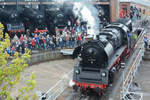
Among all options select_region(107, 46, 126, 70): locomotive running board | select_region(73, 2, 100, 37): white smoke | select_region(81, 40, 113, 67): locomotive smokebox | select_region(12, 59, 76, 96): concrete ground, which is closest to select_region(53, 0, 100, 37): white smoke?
select_region(73, 2, 100, 37): white smoke

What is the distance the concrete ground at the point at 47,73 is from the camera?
1249 cm

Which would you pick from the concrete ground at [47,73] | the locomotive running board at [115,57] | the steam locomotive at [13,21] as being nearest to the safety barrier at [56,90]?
the concrete ground at [47,73]

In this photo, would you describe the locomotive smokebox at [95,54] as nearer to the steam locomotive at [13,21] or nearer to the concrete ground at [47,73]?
the concrete ground at [47,73]

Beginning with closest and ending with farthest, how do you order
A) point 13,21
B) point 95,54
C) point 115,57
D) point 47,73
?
point 95,54 → point 115,57 → point 47,73 → point 13,21

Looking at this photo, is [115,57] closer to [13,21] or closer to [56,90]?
[56,90]

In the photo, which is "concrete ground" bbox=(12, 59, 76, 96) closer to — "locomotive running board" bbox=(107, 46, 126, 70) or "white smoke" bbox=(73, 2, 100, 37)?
"locomotive running board" bbox=(107, 46, 126, 70)

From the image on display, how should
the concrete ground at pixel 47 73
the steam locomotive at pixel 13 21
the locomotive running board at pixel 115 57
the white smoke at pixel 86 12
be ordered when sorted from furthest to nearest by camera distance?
the steam locomotive at pixel 13 21 → the white smoke at pixel 86 12 → the concrete ground at pixel 47 73 → the locomotive running board at pixel 115 57

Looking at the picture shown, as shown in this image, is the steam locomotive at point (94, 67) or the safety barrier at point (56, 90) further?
the steam locomotive at point (94, 67)

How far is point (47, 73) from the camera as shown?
14.3 meters

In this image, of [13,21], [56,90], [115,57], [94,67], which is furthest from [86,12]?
[56,90]

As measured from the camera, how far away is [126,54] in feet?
48.9

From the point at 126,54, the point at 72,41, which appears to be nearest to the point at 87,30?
the point at 72,41

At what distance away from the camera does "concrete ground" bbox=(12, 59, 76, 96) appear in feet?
41.0

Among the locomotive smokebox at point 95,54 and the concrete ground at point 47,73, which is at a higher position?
the locomotive smokebox at point 95,54
